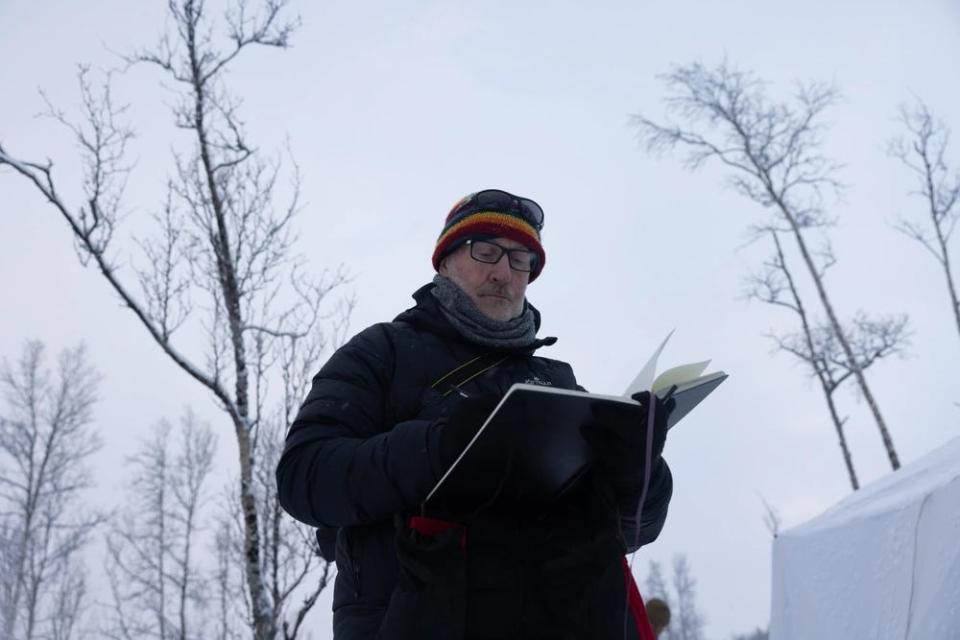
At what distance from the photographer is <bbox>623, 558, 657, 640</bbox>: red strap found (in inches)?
51.0

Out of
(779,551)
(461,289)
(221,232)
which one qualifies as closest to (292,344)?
(221,232)

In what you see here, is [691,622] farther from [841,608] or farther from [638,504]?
[638,504]

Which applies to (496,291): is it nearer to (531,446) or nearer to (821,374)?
(531,446)

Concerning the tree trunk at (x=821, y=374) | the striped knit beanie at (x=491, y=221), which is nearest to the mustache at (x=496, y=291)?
the striped knit beanie at (x=491, y=221)

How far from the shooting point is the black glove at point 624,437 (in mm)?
1088

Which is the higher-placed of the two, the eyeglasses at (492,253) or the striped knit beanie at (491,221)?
the striped knit beanie at (491,221)

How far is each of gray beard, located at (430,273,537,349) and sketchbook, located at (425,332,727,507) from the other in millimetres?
445

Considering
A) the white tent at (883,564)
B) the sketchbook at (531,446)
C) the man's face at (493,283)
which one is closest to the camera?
the sketchbook at (531,446)

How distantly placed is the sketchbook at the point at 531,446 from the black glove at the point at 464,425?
18 mm

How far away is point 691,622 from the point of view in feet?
160

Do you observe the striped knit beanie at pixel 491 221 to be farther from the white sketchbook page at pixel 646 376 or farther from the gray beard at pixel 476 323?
the white sketchbook page at pixel 646 376

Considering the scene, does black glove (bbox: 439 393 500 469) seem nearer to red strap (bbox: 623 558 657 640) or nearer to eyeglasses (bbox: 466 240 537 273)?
red strap (bbox: 623 558 657 640)

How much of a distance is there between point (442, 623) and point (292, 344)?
6093 mm

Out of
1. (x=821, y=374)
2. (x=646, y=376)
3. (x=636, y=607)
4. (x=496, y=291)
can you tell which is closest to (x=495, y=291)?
(x=496, y=291)
